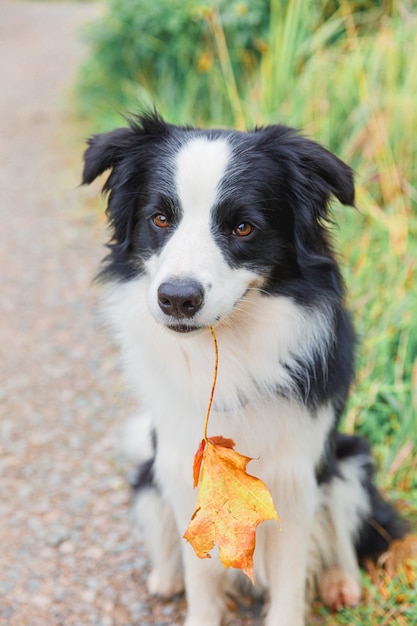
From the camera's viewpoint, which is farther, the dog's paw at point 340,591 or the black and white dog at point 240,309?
the dog's paw at point 340,591

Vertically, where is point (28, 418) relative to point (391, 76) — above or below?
below

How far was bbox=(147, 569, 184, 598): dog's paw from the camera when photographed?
290 cm

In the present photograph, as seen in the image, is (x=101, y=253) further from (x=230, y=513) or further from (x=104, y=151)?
(x=230, y=513)

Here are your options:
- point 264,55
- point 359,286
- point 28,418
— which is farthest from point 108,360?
point 264,55

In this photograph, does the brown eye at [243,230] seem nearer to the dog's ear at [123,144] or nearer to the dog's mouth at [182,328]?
the dog's mouth at [182,328]

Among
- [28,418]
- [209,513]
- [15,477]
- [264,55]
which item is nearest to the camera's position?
[209,513]

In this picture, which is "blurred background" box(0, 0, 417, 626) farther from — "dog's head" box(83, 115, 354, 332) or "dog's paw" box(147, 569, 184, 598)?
"dog's head" box(83, 115, 354, 332)

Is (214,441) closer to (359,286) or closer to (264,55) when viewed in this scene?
(359,286)

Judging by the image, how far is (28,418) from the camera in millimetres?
4082

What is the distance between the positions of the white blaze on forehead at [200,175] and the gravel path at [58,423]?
1.82 feet

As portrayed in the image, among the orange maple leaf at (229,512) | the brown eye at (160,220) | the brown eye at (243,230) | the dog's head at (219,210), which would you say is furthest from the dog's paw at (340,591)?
the brown eye at (160,220)

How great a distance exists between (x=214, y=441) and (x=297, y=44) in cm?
386

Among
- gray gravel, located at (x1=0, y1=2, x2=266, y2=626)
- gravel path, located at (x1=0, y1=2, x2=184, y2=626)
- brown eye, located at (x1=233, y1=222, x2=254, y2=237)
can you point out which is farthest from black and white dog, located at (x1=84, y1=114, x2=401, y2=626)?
gray gravel, located at (x1=0, y1=2, x2=266, y2=626)

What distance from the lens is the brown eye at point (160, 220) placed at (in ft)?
7.65
